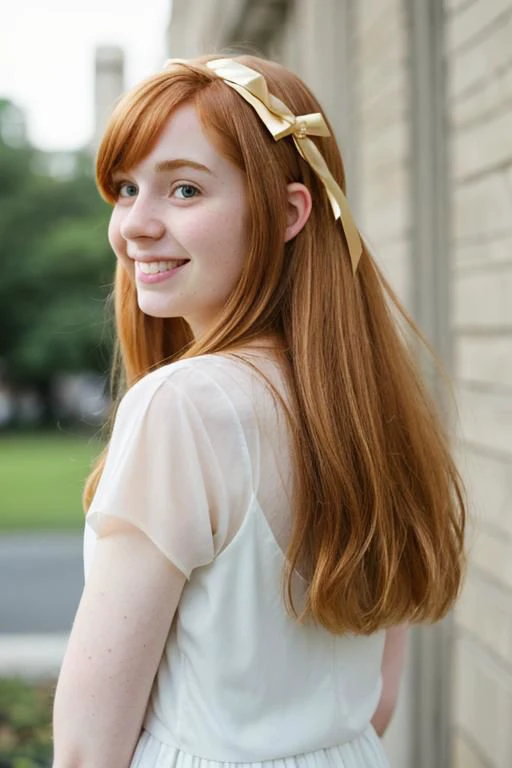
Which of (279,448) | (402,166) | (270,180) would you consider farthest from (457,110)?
(279,448)

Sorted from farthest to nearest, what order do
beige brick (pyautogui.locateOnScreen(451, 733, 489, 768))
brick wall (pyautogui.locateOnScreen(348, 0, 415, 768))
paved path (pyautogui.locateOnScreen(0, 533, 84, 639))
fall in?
1. paved path (pyautogui.locateOnScreen(0, 533, 84, 639))
2. brick wall (pyautogui.locateOnScreen(348, 0, 415, 768))
3. beige brick (pyautogui.locateOnScreen(451, 733, 489, 768))

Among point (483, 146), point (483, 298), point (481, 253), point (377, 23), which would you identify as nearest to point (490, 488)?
point (483, 298)

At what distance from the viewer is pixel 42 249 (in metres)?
40.2

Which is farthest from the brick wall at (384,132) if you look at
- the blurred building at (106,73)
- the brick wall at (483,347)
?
the blurred building at (106,73)

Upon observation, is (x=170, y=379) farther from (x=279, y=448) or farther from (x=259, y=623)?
(x=259, y=623)

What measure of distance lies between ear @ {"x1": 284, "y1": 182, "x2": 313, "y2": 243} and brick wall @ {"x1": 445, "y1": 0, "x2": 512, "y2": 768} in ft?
3.60

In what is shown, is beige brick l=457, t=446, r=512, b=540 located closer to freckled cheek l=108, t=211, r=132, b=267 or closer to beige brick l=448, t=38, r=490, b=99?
beige brick l=448, t=38, r=490, b=99

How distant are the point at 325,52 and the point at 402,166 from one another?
125 cm

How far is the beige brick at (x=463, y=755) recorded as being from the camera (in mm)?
2848

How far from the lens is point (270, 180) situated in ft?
4.95

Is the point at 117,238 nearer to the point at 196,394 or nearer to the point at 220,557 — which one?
the point at 196,394

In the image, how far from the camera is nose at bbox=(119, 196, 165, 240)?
1516 millimetres

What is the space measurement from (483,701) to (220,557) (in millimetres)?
1585

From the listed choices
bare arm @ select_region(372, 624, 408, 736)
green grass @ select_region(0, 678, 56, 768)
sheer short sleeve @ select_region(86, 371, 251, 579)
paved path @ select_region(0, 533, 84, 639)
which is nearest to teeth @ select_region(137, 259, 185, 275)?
sheer short sleeve @ select_region(86, 371, 251, 579)
